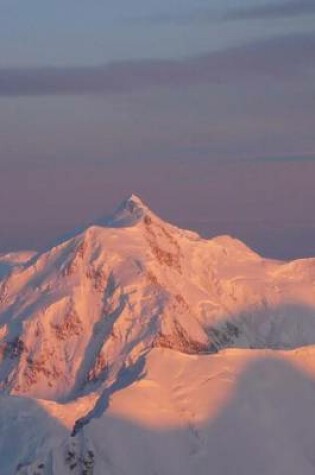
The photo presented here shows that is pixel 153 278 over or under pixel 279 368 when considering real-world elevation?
under

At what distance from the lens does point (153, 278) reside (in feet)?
630

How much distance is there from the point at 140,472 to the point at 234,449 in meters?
4.65

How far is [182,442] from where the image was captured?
96438mm

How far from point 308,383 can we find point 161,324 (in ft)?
274

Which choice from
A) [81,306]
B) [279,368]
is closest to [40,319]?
[81,306]

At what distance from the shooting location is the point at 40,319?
18912 cm

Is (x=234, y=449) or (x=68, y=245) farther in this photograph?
(x=68, y=245)

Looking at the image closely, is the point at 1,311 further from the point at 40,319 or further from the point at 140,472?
the point at 140,472

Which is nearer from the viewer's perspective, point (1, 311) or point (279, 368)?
point (279, 368)

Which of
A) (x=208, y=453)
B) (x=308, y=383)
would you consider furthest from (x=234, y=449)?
(x=308, y=383)

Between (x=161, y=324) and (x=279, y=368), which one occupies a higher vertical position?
(x=279, y=368)

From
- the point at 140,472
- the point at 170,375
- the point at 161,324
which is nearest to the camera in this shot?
the point at 140,472

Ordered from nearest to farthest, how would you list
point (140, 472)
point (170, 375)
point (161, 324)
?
point (140, 472)
point (170, 375)
point (161, 324)

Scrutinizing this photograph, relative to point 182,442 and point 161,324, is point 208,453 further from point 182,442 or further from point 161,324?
point 161,324
